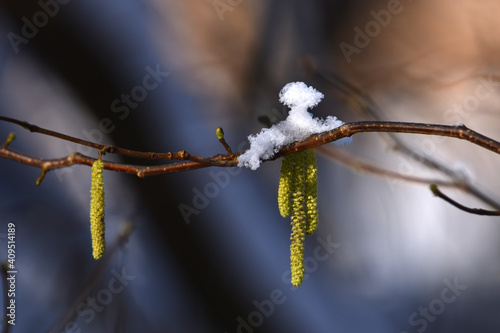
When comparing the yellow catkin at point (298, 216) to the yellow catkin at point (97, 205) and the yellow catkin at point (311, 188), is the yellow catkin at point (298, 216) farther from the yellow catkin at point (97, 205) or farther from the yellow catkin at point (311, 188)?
the yellow catkin at point (97, 205)

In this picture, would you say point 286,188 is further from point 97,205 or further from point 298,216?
point 97,205

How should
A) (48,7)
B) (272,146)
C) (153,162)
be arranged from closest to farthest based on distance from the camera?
(272,146) → (48,7) → (153,162)

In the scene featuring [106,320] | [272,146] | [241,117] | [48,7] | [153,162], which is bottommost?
[106,320]

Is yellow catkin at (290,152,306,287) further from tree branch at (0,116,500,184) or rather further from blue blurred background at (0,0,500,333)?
→ blue blurred background at (0,0,500,333)

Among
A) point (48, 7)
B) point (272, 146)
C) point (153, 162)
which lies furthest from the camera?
point (153, 162)

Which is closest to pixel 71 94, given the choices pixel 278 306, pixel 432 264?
pixel 278 306

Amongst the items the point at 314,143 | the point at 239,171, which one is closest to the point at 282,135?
the point at 314,143

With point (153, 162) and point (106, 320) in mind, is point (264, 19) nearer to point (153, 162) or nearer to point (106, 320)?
point (153, 162)

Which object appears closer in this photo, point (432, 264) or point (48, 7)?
point (48, 7)
